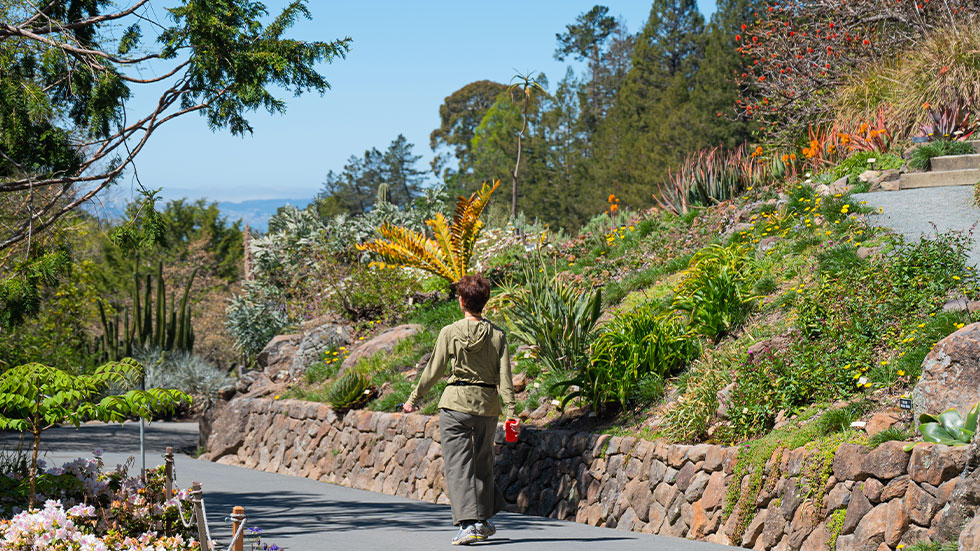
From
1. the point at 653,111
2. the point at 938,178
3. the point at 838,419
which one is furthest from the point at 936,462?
the point at 653,111

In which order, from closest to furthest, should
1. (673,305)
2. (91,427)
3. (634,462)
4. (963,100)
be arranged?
(634,462) → (673,305) → (963,100) → (91,427)

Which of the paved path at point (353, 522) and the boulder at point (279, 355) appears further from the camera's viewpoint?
the boulder at point (279, 355)

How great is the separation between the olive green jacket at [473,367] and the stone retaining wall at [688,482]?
1436 mm

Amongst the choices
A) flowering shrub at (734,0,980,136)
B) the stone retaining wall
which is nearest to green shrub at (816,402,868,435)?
the stone retaining wall

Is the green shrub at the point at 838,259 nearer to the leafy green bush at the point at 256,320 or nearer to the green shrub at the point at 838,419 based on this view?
the green shrub at the point at 838,419

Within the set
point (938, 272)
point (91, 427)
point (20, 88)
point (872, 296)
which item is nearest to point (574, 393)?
point (872, 296)

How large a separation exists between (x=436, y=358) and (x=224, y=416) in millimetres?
8046

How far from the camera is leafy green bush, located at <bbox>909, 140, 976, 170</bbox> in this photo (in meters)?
13.3

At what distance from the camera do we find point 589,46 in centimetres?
5891

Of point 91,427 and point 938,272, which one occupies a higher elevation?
point 938,272

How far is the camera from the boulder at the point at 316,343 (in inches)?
594

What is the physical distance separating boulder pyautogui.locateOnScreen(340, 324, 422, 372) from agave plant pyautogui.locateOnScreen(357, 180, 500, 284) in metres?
1.02

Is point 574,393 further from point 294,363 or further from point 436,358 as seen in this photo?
point 294,363

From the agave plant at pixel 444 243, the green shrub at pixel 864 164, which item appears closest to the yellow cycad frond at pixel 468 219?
the agave plant at pixel 444 243
